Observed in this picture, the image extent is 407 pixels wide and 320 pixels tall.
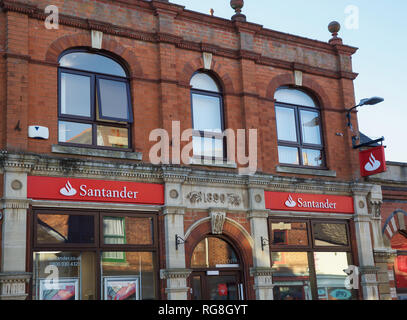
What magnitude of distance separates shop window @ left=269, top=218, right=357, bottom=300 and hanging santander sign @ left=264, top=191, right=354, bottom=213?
0.38m

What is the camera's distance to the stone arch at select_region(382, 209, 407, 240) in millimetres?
17375

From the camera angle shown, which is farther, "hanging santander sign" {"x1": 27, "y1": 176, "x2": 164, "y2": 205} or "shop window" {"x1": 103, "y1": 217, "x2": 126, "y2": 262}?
"shop window" {"x1": 103, "y1": 217, "x2": 126, "y2": 262}

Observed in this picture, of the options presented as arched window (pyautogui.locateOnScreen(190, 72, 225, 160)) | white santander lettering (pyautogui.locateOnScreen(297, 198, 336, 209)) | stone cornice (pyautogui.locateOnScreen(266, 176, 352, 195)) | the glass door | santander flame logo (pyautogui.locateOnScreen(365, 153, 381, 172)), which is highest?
arched window (pyautogui.locateOnScreen(190, 72, 225, 160))

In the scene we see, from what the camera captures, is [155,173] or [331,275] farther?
[331,275]

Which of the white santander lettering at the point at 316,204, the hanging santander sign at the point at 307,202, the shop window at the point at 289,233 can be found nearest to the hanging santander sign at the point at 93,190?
the hanging santander sign at the point at 307,202

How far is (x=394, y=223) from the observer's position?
694 inches

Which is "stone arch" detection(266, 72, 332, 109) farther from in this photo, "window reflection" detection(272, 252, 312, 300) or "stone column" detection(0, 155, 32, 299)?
"stone column" detection(0, 155, 32, 299)

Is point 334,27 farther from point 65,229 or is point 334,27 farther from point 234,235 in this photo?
point 65,229

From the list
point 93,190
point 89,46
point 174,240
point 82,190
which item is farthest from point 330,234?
point 89,46

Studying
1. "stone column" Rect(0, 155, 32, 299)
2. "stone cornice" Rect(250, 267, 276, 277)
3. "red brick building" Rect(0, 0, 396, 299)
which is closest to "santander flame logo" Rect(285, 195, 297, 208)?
"red brick building" Rect(0, 0, 396, 299)

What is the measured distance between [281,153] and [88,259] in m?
6.65

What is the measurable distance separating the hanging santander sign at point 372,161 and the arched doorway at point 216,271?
5.13 metres

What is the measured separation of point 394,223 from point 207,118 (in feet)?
23.3
